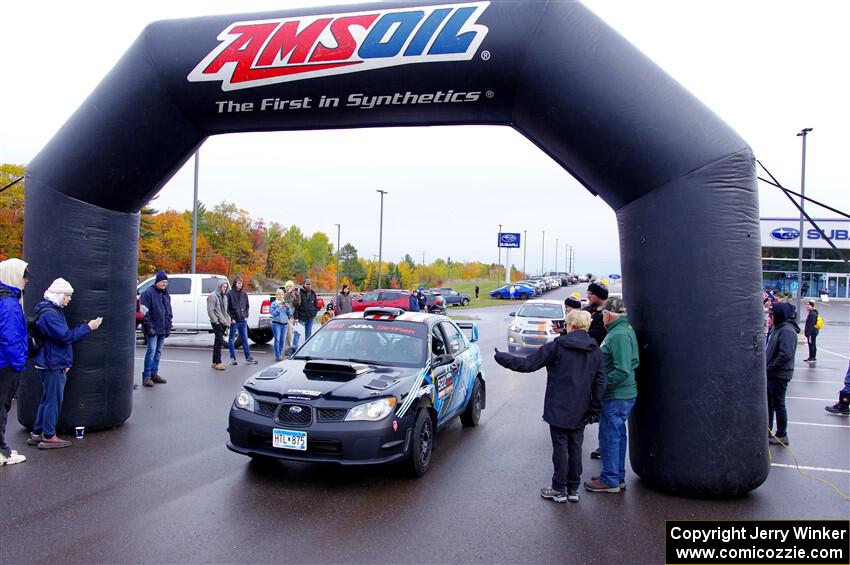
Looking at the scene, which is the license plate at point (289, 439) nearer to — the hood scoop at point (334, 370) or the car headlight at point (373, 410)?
the car headlight at point (373, 410)

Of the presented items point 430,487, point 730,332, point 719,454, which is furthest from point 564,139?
point 430,487

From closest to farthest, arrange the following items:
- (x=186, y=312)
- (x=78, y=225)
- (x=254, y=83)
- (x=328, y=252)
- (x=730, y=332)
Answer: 1. (x=730, y=332)
2. (x=254, y=83)
3. (x=78, y=225)
4. (x=186, y=312)
5. (x=328, y=252)

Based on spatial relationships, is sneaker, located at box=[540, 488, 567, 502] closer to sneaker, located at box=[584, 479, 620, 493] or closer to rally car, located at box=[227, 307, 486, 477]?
sneaker, located at box=[584, 479, 620, 493]

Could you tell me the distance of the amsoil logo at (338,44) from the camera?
5898mm

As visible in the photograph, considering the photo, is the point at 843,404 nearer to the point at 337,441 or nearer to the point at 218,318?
the point at 337,441

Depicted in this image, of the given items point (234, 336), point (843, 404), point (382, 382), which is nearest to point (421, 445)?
point (382, 382)

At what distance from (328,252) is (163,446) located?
114 metres

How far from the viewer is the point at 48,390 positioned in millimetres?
6484

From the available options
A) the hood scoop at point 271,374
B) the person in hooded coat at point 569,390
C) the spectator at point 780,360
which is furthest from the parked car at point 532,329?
the hood scoop at point 271,374

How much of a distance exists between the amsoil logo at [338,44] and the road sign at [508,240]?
62763mm

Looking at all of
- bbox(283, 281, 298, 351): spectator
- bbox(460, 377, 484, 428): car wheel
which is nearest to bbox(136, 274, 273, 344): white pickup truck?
bbox(283, 281, 298, 351): spectator

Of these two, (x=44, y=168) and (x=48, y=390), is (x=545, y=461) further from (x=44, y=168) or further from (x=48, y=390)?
(x=44, y=168)

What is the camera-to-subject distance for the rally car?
17.4 ft

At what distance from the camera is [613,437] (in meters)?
5.53
